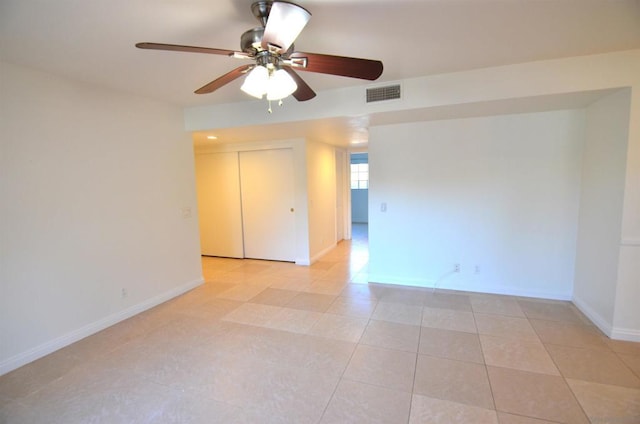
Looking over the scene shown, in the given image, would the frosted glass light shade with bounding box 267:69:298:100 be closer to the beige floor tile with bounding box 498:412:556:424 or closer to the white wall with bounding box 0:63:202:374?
the white wall with bounding box 0:63:202:374

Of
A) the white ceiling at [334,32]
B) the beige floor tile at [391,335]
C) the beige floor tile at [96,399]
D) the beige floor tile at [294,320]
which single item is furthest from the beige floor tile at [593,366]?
the beige floor tile at [96,399]

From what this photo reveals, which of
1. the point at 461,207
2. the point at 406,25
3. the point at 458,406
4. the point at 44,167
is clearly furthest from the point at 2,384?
the point at 461,207

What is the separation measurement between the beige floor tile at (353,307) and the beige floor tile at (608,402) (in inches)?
67.1

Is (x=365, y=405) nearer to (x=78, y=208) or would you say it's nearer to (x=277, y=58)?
(x=277, y=58)

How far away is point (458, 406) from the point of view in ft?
6.16

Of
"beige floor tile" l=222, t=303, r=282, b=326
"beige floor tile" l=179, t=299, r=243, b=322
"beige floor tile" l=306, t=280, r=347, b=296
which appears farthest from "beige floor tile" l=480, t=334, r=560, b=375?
"beige floor tile" l=179, t=299, r=243, b=322

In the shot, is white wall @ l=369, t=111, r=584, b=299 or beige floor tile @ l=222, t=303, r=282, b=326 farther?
white wall @ l=369, t=111, r=584, b=299

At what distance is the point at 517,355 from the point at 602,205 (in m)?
1.65

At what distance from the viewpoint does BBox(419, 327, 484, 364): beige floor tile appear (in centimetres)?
241

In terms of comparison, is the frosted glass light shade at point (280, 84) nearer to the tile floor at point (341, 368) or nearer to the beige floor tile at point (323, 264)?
the tile floor at point (341, 368)

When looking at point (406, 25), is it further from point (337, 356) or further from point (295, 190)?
point (295, 190)

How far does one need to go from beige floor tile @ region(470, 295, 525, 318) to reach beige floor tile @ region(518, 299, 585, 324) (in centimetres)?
8

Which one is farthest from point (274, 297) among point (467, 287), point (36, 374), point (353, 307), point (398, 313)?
point (467, 287)

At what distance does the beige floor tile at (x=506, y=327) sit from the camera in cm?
268
